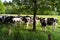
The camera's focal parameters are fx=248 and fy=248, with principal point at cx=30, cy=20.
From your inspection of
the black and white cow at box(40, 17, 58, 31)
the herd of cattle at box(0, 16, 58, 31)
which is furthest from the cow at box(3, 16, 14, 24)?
the black and white cow at box(40, 17, 58, 31)

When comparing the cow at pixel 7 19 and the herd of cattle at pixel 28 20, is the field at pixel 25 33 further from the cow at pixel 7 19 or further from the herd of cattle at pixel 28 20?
the cow at pixel 7 19

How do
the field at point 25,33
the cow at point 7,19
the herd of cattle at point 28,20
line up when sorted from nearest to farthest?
the field at point 25,33 < the herd of cattle at point 28,20 < the cow at point 7,19

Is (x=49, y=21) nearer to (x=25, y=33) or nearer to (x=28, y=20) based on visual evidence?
(x=28, y=20)

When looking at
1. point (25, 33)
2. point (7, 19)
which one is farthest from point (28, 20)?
point (25, 33)

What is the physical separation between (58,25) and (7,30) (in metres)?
2.85

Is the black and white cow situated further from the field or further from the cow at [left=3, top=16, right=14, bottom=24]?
the cow at [left=3, top=16, right=14, bottom=24]

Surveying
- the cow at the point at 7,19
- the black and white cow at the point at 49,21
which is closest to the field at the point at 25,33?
the black and white cow at the point at 49,21

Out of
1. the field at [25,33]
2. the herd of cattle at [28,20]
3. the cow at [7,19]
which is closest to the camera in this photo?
the field at [25,33]

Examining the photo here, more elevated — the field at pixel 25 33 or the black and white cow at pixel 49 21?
the black and white cow at pixel 49 21

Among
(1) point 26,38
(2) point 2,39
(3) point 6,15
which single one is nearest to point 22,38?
(1) point 26,38

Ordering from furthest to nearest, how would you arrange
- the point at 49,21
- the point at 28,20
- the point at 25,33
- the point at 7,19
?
1. the point at 7,19
2. the point at 28,20
3. the point at 49,21
4. the point at 25,33

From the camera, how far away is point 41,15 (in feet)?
43.7

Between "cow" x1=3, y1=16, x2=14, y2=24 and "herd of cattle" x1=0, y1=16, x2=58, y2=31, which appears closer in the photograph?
"herd of cattle" x1=0, y1=16, x2=58, y2=31

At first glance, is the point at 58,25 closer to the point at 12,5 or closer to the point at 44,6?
the point at 44,6
